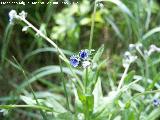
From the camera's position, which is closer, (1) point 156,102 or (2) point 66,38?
(1) point 156,102

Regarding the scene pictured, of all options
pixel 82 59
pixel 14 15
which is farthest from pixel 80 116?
pixel 14 15

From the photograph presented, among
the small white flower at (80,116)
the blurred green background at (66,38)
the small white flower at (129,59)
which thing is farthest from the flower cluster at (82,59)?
the blurred green background at (66,38)

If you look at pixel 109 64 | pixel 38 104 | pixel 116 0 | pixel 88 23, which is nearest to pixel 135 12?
pixel 116 0

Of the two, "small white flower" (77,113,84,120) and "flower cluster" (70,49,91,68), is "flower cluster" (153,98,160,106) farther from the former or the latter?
"flower cluster" (70,49,91,68)

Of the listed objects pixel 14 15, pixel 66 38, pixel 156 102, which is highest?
pixel 14 15

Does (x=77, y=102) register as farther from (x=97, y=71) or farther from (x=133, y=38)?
(x=133, y=38)

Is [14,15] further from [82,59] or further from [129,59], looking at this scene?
[129,59]

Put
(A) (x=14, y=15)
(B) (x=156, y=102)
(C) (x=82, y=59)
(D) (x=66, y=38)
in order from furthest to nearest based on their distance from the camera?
(D) (x=66, y=38) < (B) (x=156, y=102) < (A) (x=14, y=15) < (C) (x=82, y=59)

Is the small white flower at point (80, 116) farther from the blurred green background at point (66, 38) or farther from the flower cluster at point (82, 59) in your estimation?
the blurred green background at point (66, 38)

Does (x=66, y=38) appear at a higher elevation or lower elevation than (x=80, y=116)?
→ higher

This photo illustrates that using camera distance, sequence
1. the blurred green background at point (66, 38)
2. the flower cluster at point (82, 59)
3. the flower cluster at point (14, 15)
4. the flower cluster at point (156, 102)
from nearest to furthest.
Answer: the flower cluster at point (82, 59) → the flower cluster at point (14, 15) → the flower cluster at point (156, 102) → the blurred green background at point (66, 38)

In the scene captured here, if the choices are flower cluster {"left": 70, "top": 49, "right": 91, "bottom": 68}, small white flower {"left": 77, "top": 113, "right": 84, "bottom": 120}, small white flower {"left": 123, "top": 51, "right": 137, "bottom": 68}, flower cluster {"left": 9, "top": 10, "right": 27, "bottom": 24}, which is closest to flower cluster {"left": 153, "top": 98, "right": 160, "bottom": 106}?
small white flower {"left": 123, "top": 51, "right": 137, "bottom": 68}
